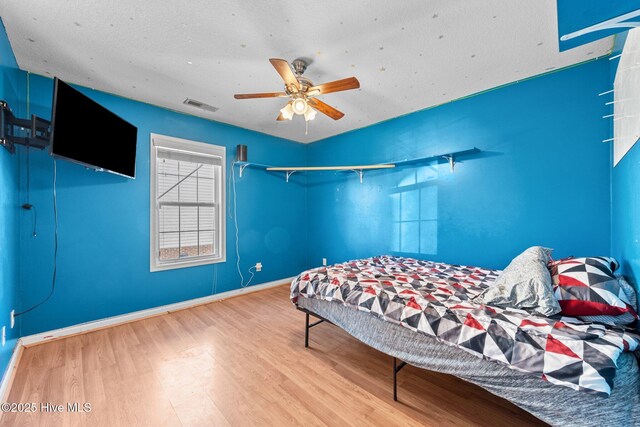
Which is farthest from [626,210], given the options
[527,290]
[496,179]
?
[496,179]

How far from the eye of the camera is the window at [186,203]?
131 inches

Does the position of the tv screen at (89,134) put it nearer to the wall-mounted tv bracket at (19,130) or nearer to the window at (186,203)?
the wall-mounted tv bracket at (19,130)

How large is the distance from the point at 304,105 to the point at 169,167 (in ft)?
7.62

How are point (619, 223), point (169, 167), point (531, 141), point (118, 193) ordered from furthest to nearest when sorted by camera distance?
point (169, 167) < point (118, 193) < point (531, 141) < point (619, 223)

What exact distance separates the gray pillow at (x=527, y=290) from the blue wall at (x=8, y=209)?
141 inches

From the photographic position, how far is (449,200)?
3.17 meters

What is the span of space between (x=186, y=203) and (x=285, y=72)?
8.39 ft

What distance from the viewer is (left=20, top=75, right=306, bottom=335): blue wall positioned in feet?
8.34

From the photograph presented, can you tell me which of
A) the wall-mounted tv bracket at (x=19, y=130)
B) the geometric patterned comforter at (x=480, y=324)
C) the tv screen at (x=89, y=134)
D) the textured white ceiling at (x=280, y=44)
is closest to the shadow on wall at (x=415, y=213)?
the geometric patterned comforter at (x=480, y=324)

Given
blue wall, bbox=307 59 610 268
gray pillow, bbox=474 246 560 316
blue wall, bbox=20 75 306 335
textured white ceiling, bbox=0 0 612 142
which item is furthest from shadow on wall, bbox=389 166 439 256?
blue wall, bbox=20 75 306 335

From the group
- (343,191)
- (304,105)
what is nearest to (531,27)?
(304,105)

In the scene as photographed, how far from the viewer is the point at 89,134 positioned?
7.55ft

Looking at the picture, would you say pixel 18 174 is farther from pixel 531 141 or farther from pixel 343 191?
pixel 531 141

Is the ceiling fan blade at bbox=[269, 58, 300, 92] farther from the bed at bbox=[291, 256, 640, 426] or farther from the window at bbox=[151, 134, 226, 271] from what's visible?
the window at bbox=[151, 134, 226, 271]
